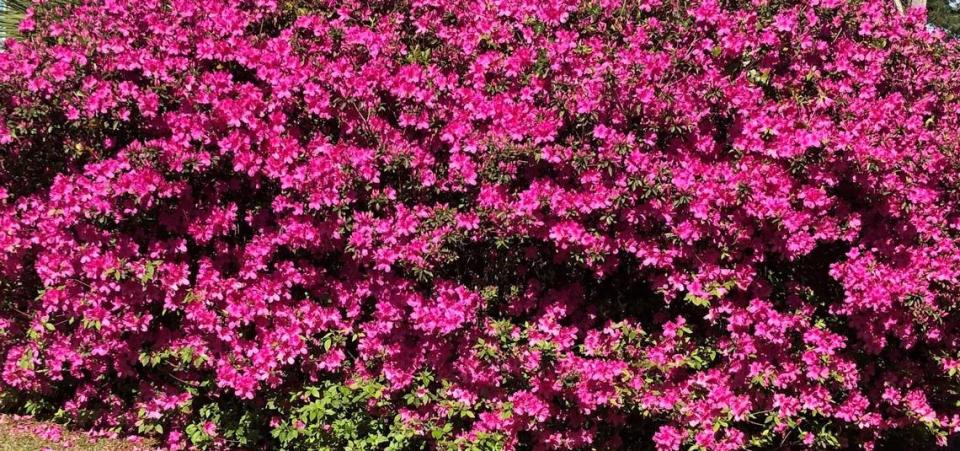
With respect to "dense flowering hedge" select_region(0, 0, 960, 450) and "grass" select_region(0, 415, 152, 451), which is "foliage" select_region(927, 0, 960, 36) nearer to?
"dense flowering hedge" select_region(0, 0, 960, 450)

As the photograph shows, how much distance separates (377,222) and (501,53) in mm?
1085

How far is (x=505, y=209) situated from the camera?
396cm

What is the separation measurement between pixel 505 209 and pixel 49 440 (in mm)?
3222

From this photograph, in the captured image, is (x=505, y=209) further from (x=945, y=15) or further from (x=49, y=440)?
(x=945, y=15)

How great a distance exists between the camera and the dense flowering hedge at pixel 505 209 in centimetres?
398

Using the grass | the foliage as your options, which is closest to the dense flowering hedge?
the grass

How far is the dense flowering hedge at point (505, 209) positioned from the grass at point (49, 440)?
2.60ft

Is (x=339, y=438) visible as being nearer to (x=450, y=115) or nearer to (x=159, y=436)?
(x=159, y=436)

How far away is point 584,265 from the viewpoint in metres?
4.12

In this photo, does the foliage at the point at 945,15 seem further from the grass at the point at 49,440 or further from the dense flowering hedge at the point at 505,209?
the grass at the point at 49,440

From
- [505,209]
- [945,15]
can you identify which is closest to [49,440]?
[505,209]

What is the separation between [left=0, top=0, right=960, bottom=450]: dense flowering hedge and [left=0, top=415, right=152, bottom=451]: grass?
79 centimetres

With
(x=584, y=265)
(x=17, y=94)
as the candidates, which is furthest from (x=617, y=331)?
(x=17, y=94)

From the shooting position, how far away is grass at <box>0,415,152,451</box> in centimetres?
486
